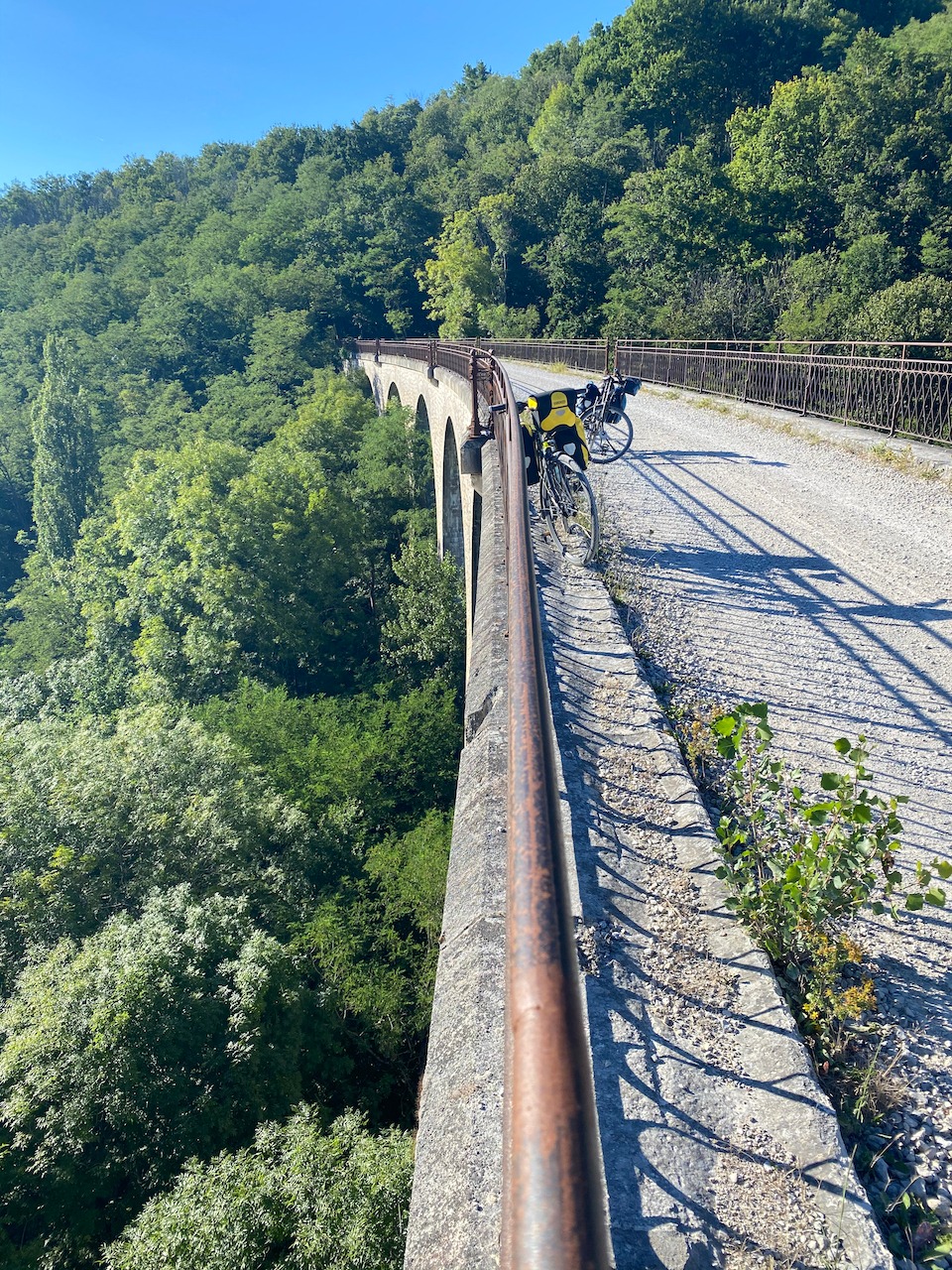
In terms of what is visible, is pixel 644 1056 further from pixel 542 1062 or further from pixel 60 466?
pixel 60 466

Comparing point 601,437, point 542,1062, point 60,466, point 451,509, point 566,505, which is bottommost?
point 451,509

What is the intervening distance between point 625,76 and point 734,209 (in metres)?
30.9

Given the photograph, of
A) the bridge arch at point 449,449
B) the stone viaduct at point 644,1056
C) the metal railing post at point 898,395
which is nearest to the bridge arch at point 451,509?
the bridge arch at point 449,449

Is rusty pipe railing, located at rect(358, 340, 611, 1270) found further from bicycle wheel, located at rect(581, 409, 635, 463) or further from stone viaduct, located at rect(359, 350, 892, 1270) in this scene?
bicycle wheel, located at rect(581, 409, 635, 463)

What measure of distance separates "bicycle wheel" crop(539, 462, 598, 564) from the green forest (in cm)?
525

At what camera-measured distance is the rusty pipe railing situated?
0.66 meters

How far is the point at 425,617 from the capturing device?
17.9 meters

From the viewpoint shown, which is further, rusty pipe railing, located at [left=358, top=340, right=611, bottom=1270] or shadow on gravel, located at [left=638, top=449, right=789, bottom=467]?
shadow on gravel, located at [left=638, top=449, right=789, bottom=467]

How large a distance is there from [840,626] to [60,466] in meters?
41.8

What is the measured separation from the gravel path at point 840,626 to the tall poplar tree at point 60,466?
117 feet

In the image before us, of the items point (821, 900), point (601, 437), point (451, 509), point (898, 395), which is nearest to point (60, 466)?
point (451, 509)

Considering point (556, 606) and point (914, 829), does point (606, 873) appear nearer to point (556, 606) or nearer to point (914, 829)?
point (914, 829)

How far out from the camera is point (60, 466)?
38.3 meters

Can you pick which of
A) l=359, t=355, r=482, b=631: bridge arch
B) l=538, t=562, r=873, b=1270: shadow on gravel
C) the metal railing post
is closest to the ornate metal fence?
the metal railing post
